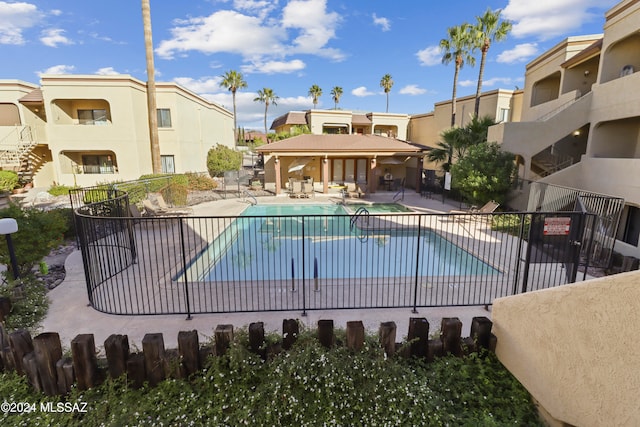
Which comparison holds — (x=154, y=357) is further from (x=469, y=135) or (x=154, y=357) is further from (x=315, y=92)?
(x=315, y=92)

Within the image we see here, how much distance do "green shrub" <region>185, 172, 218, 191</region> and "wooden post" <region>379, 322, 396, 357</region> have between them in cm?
2044

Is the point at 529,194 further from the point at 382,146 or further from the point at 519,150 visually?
the point at 382,146

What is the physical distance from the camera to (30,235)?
21.8ft

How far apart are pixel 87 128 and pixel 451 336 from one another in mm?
25957

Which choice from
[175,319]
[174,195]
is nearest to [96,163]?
[174,195]

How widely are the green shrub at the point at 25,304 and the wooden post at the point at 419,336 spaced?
5.93 m

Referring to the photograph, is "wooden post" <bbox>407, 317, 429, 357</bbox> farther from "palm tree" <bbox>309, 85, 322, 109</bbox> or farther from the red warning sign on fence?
"palm tree" <bbox>309, 85, 322, 109</bbox>

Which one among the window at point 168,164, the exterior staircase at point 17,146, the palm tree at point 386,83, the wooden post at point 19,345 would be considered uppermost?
the palm tree at point 386,83

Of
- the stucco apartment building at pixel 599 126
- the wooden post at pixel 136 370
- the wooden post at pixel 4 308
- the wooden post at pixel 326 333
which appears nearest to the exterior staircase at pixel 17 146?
the wooden post at pixel 4 308

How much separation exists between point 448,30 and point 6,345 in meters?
27.6

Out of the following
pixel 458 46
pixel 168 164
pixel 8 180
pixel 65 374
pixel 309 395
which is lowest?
pixel 309 395

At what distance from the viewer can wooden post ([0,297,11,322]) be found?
16.2ft

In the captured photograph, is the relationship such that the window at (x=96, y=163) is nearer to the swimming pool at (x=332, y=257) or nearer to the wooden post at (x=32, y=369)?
the swimming pool at (x=332, y=257)

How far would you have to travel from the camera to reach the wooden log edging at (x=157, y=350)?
11.4 ft
